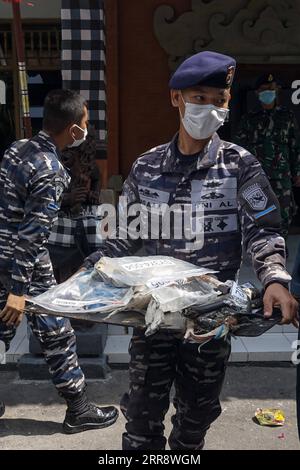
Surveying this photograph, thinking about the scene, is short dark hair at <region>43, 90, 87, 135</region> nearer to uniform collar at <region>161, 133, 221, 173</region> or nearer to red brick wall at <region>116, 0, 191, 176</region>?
uniform collar at <region>161, 133, 221, 173</region>

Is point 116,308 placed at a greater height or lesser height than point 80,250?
greater

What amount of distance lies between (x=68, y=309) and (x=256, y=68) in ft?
19.4

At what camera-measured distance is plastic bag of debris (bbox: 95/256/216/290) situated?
6.42ft

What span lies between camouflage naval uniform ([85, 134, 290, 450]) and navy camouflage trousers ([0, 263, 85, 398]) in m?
0.93

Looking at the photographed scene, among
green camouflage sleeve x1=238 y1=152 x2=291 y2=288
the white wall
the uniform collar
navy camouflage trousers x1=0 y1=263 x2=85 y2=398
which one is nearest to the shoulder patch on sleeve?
green camouflage sleeve x1=238 y1=152 x2=291 y2=288

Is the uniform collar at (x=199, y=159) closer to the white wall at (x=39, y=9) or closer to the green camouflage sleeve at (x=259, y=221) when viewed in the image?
the green camouflage sleeve at (x=259, y=221)

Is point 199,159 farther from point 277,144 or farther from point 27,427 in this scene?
point 277,144

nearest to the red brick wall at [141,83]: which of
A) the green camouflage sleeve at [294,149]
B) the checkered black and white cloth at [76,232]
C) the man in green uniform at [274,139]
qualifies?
the man in green uniform at [274,139]

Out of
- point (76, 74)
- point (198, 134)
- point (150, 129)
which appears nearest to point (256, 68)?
point (150, 129)

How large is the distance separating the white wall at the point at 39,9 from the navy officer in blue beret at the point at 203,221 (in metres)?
5.18

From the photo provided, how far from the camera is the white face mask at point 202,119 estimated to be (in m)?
2.18
